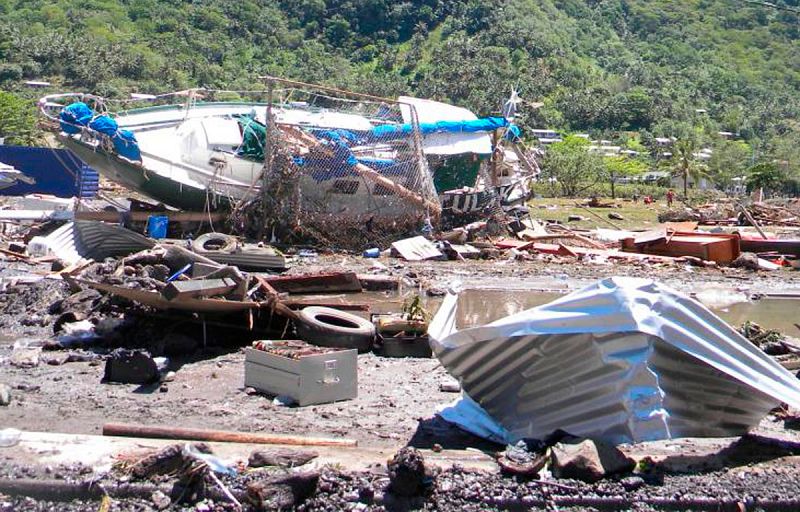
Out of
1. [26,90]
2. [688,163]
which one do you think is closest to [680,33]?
[688,163]

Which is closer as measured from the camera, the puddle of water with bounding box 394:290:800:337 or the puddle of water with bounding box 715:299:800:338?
the puddle of water with bounding box 715:299:800:338

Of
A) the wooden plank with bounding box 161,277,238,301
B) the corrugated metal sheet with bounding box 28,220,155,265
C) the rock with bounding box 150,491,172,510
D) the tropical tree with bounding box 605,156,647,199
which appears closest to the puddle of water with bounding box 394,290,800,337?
the wooden plank with bounding box 161,277,238,301

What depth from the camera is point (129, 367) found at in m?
7.32

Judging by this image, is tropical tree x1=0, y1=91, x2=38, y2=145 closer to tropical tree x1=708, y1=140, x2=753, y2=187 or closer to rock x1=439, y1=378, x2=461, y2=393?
rock x1=439, y1=378, x2=461, y2=393

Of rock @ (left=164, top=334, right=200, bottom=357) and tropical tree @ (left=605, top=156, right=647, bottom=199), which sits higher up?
rock @ (left=164, top=334, right=200, bottom=357)

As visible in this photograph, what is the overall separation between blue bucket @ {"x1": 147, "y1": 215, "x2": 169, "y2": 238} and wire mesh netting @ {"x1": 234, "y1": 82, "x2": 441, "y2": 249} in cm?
128

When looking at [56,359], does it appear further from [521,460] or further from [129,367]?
[521,460]

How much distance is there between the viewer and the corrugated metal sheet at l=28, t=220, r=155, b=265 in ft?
42.5

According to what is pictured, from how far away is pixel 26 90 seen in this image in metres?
60.1

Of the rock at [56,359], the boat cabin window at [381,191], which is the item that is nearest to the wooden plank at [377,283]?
the boat cabin window at [381,191]

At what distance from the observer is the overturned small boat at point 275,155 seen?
17188 millimetres

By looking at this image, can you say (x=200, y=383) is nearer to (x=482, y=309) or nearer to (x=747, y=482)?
(x=747, y=482)

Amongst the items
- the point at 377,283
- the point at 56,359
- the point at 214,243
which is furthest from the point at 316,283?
the point at 56,359

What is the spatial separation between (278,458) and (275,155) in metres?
12.1
